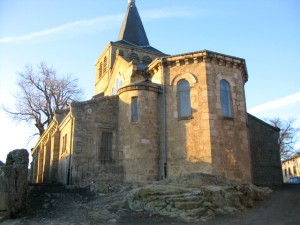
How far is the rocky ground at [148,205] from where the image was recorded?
37.3ft

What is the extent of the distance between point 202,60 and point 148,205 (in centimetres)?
918

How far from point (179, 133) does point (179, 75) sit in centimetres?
334

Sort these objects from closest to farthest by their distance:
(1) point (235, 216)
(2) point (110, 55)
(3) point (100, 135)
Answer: (1) point (235, 216) < (3) point (100, 135) < (2) point (110, 55)

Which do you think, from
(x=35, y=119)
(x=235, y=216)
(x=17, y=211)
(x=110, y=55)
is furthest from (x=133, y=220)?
(x=35, y=119)

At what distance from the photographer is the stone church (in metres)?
17.1

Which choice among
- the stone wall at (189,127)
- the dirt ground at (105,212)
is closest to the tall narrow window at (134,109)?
the stone wall at (189,127)

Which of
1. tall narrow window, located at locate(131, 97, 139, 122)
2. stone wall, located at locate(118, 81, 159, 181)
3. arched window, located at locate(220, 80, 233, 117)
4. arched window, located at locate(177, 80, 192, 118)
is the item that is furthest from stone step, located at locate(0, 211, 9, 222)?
arched window, located at locate(220, 80, 233, 117)

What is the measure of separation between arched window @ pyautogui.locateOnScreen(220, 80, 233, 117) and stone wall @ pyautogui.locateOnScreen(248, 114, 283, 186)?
198 inches

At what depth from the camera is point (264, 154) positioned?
22.5 meters

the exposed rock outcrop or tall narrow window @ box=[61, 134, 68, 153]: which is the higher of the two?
tall narrow window @ box=[61, 134, 68, 153]

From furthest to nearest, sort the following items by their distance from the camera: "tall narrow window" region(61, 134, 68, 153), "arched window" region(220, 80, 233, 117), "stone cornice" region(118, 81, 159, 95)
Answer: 1. "tall narrow window" region(61, 134, 68, 153)
2. "stone cornice" region(118, 81, 159, 95)
3. "arched window" region(220, 80, 233, 117)

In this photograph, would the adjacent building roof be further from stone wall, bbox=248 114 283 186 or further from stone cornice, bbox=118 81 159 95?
stone cornice, bbox=118 81 159 95

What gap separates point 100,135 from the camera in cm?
1902

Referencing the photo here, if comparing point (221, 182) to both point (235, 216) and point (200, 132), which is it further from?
point (235, 216)
